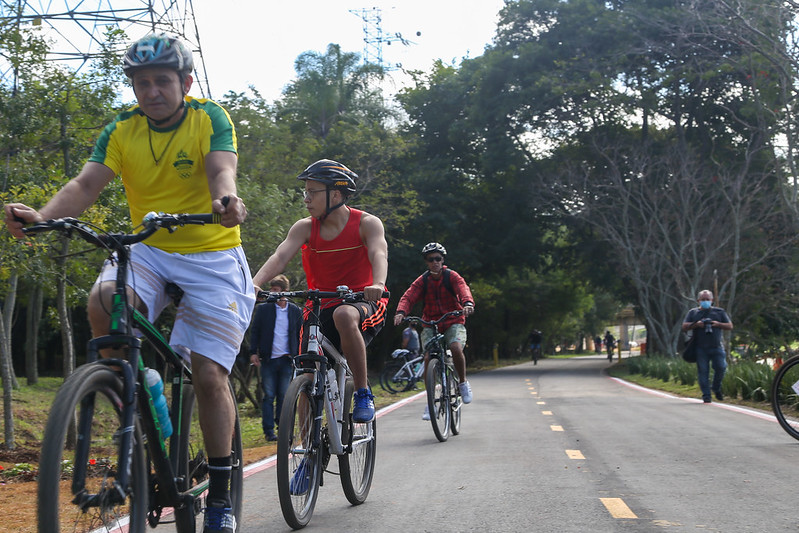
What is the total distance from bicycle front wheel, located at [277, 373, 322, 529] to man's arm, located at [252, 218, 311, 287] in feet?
2.24

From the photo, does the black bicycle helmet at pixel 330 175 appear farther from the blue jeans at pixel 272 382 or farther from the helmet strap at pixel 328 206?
the blue jeans at pixel 272 382

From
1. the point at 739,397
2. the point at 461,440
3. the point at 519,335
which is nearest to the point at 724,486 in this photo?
the point at 461,440

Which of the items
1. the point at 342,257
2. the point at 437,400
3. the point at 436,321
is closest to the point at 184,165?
the point at 342,257

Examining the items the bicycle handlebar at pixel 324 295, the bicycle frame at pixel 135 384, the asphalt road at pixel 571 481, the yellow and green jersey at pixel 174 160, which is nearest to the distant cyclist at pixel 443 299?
the asphalt road at pixel 571 481

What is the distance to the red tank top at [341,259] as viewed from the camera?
5.82 m

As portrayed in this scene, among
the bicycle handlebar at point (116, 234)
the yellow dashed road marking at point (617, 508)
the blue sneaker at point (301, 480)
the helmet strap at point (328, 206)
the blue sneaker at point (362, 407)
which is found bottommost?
the yellow dashed road marking at point (617, 508)

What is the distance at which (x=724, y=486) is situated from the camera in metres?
6.21

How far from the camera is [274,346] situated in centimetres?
1091

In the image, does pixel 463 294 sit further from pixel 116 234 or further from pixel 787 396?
pixel 116 234

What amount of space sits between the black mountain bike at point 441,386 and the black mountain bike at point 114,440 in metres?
5.62

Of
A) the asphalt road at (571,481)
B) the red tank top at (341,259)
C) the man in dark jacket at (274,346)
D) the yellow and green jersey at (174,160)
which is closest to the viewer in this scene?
the yellow and green jersey at (174,160)

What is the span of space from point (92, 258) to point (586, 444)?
33.7 feet

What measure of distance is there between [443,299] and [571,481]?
4090 millimetres

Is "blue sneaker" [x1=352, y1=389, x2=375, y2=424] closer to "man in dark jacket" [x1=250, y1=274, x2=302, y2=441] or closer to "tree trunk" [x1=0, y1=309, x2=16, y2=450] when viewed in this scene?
"man in dark jacket" [x1=250, y1=274, x2=302, y2=441]
